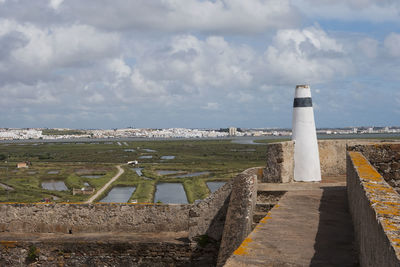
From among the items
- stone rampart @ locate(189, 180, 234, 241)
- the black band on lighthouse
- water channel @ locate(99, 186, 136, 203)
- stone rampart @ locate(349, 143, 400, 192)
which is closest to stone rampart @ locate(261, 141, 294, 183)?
the black band on lighthouse

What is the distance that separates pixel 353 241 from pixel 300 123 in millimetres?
5962

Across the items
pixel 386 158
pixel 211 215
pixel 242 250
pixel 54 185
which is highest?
pixel 386 158

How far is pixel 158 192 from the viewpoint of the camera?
151 ft

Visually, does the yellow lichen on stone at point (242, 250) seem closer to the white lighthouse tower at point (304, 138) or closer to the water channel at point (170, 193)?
the white lighthouse tower at point (304, 138)

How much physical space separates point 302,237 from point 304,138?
586 cm

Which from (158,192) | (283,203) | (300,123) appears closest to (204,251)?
(283,203)

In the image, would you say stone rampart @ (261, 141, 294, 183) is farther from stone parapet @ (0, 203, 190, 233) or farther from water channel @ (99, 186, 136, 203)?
water channel @ (99, 186, 136, 203)

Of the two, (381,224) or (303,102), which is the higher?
(303,102)

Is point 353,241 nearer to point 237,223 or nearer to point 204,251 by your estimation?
point 237,223

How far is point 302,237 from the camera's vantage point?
5.52m

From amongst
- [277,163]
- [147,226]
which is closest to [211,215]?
[147,226]

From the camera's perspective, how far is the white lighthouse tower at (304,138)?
36.2 ft

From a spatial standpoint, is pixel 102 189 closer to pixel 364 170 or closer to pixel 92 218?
pixel 92 218

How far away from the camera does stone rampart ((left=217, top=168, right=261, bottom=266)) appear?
7.68 metres
